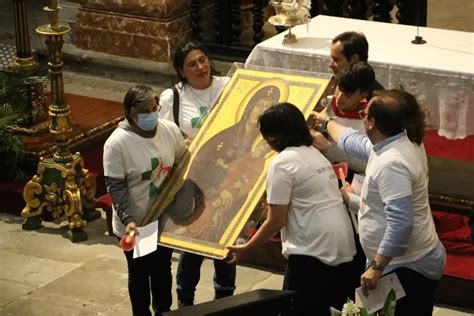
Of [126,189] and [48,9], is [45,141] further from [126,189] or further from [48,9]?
[126,189]

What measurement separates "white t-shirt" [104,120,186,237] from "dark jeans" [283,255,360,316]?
3.02ft

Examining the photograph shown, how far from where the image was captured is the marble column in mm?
11305

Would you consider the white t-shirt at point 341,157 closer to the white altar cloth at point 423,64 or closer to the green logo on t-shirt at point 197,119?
the green logo on t-shirt at point 197,119

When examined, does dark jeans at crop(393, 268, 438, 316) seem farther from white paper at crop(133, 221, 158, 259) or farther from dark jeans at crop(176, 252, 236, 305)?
dark jeans at crop(176, 252, 236, 305)

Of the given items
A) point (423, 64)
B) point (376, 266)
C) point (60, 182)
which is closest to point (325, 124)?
point (376, 266)

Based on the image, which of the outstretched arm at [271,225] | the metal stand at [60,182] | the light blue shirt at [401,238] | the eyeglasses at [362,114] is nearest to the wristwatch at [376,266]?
the light blue shirt at [401,238]

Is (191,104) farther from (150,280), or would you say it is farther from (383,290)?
(383,290)

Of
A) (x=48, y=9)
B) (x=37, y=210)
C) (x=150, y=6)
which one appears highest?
(x=48, y=9)

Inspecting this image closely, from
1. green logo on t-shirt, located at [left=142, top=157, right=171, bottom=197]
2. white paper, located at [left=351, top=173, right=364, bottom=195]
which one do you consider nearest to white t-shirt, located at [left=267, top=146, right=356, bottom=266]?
white paper, located at [left=351, top=173, right=364, bottom=195]

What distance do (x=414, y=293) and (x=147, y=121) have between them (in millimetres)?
1697

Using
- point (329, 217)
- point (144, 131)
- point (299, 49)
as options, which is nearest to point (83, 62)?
point (299, 49)

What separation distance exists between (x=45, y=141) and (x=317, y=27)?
2.29 m

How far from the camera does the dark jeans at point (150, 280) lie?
6777mm

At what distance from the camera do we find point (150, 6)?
1127cm
